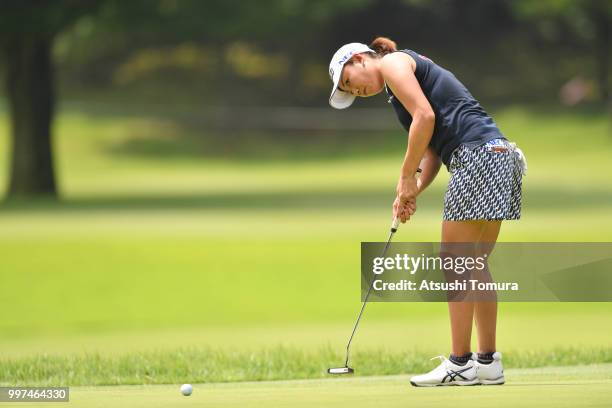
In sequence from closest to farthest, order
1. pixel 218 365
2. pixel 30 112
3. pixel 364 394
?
pixel 364 394 → pixel 218 365 → pixel 30 112

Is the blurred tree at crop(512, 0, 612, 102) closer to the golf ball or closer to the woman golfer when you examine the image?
the woman golfer

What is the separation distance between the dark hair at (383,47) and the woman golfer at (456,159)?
0.01 metres

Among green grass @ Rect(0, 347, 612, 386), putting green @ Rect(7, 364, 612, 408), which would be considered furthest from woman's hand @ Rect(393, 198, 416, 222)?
green grass @ Rect(0, 347, 612, 386)

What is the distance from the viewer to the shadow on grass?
1064 inches

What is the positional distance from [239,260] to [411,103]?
38.0ft

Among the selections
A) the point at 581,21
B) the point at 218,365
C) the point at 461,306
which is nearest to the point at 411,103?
the point at 461,306

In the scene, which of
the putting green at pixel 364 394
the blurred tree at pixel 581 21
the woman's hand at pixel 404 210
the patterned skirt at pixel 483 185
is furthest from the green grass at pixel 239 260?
the blurred tree at pixel 581 21

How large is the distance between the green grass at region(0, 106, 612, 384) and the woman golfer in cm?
158

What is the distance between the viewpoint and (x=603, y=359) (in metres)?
8.00

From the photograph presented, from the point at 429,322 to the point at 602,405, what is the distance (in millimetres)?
6587

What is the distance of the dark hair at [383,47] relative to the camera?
21.9 ft

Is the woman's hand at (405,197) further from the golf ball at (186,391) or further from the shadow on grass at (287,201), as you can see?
the shadow on grass at (287,201)

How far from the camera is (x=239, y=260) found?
17766mm

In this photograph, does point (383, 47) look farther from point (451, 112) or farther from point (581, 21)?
point (581, 21)
